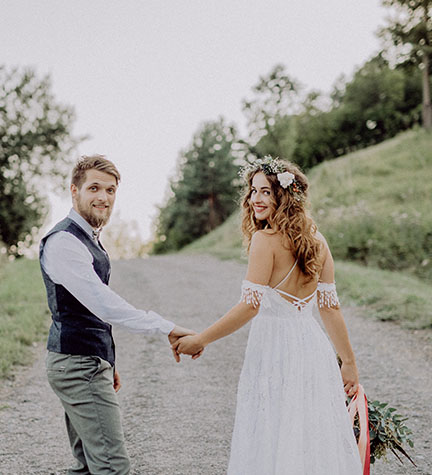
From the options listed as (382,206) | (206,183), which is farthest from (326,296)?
(206,183)

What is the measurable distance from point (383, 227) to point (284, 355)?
469 inches

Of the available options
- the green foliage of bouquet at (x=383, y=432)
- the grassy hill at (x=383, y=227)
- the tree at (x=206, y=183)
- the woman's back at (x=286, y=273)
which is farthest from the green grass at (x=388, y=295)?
the tree at (x=206, y=183)

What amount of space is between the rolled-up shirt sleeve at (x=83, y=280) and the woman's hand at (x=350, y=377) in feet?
4.27

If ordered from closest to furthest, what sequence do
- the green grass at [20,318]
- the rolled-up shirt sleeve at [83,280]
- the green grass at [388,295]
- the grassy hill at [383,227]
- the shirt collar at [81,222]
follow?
the rolled-up shirt sleeve at [83,280]
the shirt collar at [81,222]
the green grass at [20,318]
the green grass at [388,295]
the grassy hill at [383,227]

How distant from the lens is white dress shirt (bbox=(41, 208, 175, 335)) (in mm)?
2428

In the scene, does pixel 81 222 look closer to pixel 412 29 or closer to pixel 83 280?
pixel 83 280

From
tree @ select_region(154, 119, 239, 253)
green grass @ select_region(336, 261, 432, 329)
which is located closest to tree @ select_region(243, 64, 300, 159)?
tree @ select_region(154, 119, 239, 253)

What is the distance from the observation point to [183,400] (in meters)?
5.13

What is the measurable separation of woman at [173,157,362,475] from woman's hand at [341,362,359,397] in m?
0.23

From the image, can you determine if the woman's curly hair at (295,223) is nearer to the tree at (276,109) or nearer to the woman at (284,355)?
the woman at (284,355)

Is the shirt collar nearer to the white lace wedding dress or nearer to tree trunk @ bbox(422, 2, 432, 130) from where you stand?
the white lace wedding dress

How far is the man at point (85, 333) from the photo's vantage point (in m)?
2.44

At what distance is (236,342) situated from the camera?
287 inches

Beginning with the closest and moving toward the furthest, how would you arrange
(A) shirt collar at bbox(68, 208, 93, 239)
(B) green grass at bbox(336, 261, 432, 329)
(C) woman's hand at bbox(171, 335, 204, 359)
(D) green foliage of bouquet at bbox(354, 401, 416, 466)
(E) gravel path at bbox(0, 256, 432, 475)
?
(A) shirt collar at bbox(68, 208, 93, 239) < (C) woman's hand at bbox(171, 335, 204, 359) < (D) green foliage of bouquet at bbox(354, 401, 416, 466) < (E) gravel path at bbox(0, 256, 432, 475) < (B) green grass at bbox(336, 261, 432, 329)
